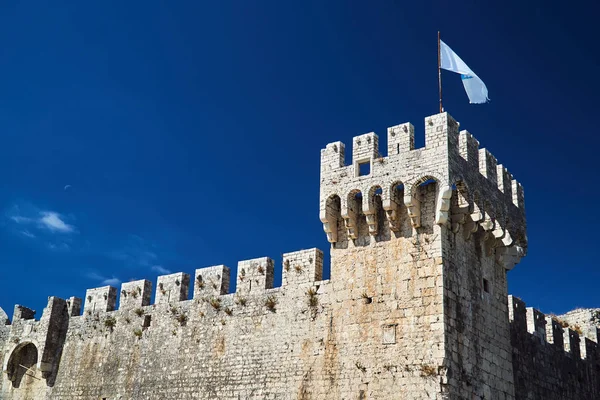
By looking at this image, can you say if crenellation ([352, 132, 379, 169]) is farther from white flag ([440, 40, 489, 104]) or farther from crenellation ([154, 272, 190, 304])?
crenellation ([154, 272, 190, 304])

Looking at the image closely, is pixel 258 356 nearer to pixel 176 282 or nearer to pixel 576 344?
pixel 176 282

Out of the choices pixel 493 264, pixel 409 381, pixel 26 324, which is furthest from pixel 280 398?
pixel 26 324

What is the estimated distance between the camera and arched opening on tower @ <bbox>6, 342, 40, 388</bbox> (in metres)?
23.8

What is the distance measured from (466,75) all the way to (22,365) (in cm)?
1706

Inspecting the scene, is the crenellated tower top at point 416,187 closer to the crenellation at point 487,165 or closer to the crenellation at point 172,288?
the crenellation at point 487,165

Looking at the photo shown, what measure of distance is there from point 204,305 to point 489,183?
8.43 meters

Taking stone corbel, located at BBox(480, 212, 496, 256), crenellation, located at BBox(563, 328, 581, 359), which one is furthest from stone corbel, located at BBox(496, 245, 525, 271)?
crenellation, located at BBox(563, 328, 581, 359)

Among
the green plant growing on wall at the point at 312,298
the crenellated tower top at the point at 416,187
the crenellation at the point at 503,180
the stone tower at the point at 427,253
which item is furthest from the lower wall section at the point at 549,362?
the green plant growing on wall at the point at 312,298

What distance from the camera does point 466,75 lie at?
18906 mm

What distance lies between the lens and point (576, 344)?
2358 cm

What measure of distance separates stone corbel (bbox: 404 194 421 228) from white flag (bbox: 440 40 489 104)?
3.67 metres

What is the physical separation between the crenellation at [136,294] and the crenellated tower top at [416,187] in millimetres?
6871

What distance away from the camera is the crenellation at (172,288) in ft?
68.8

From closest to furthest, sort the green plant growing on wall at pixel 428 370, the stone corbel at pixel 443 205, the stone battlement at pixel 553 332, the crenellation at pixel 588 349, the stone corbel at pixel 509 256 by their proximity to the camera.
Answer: the green plant growing on wall at pixel 428 370 < the stone corbel at pixel 443 205 < the stone corbel at pixel 509 256 < the stone battlement at pixel 553 332 < the crenellation at pixel 588 349
